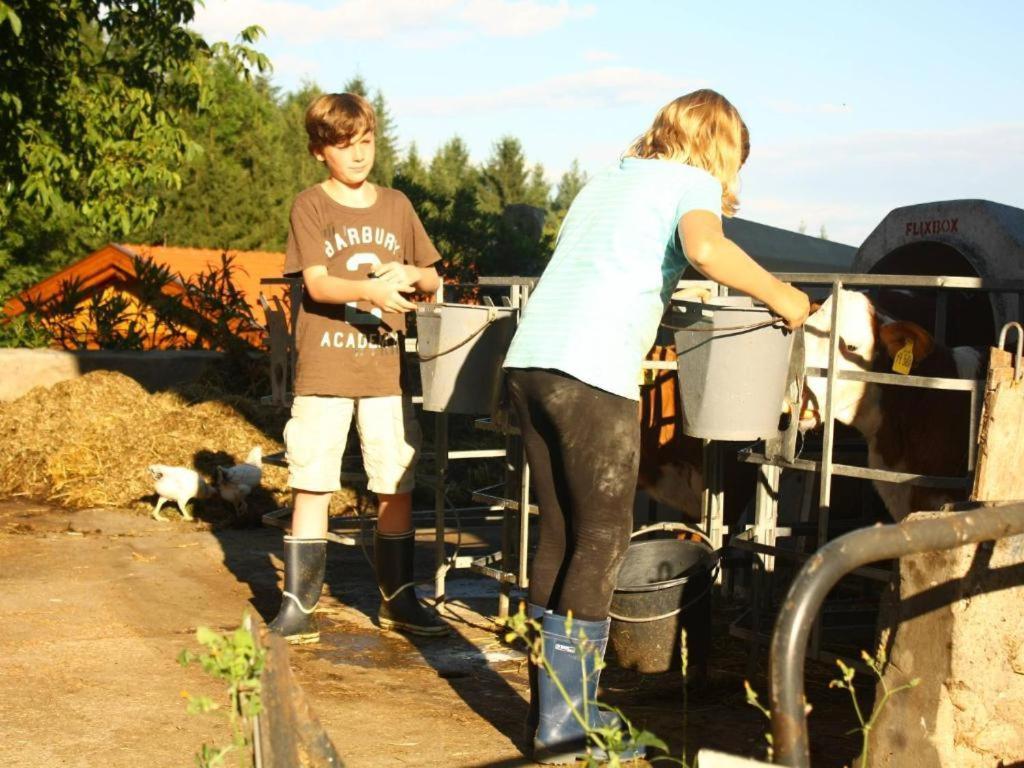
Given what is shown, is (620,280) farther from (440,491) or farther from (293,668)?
(440,491)

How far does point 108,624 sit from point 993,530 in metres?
3.76

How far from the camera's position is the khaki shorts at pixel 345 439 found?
520cm

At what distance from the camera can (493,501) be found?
5.75m

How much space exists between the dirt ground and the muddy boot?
82mm

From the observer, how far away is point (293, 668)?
4.78 meters

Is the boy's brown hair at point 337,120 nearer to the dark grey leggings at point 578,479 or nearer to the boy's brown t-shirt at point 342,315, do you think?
the boy's brown t-shirt at point 342,315

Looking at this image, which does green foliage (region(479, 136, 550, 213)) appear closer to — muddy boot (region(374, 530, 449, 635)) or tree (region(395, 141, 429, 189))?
tree (region(395, 141, 429, 189))

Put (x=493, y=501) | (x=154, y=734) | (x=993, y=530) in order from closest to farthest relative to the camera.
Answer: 1. (x=993, y=530)
2. (x=154, y=734)
3. (x=493, y=501)

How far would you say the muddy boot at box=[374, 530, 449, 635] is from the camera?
5418 millimetres

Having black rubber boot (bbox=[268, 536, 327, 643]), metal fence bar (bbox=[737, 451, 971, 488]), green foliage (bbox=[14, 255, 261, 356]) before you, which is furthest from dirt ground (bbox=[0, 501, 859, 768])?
green foliage (bbox=[14, 255, 261, 356])

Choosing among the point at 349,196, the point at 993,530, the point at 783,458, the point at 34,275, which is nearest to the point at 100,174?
the point at 349,196

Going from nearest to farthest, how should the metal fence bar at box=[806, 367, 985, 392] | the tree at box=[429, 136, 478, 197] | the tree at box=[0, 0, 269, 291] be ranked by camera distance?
the metal fence bar at box=[806, 367, 985, 392], the tree at box=[0, 0, 269, 291], the tree at box=[429, 136, 478, 197]

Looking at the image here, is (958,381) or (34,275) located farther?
(34,275)

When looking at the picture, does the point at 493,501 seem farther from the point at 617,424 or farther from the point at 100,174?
the point at 100,174
